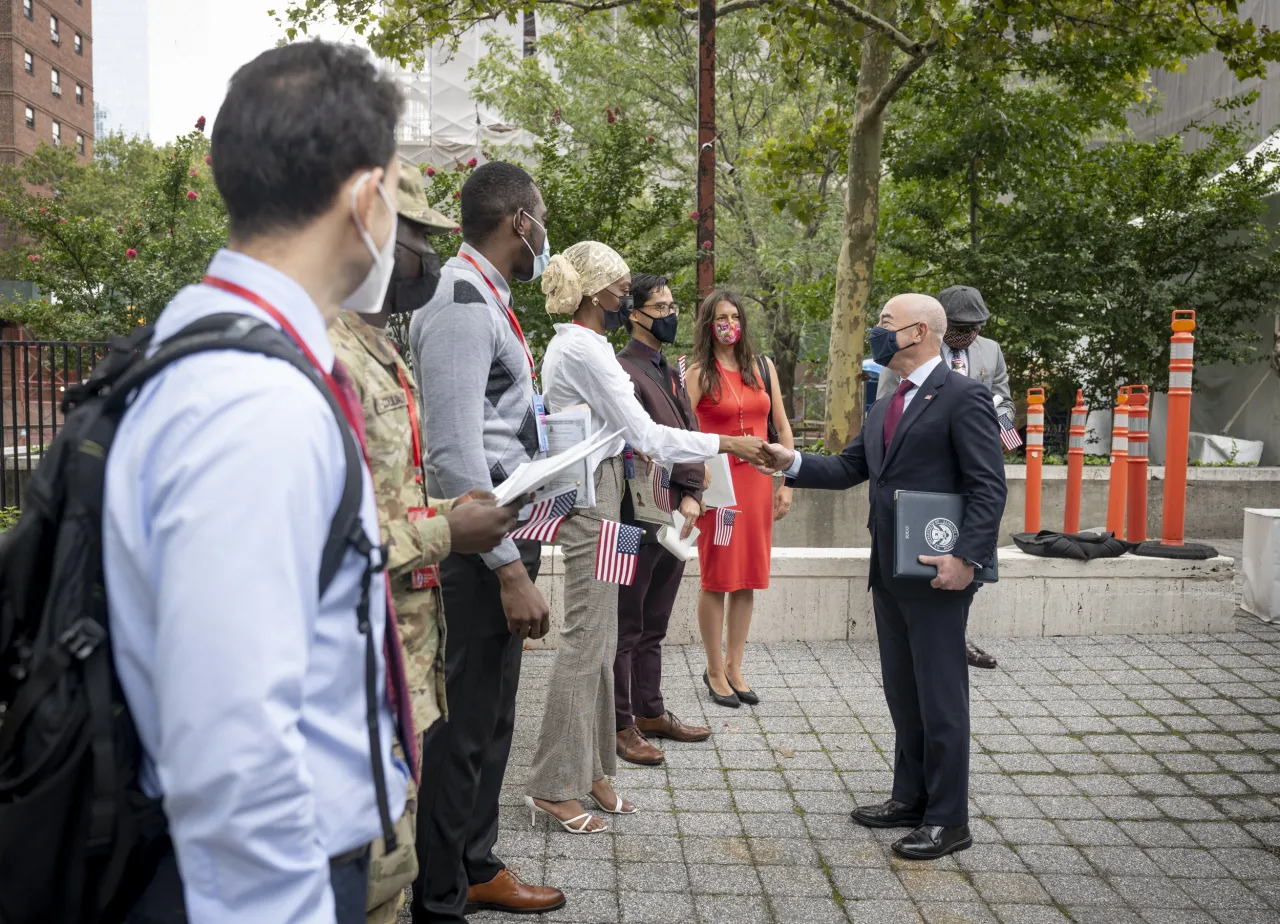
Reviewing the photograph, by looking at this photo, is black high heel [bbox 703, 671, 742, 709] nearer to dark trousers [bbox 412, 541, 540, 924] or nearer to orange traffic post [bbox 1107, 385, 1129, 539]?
dark trousers [bbox 412, 541, 540, 924]

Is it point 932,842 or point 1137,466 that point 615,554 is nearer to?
point 932,842

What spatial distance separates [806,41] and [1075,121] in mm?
3498

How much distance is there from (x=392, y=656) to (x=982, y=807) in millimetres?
3872

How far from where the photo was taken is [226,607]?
50.1 inches

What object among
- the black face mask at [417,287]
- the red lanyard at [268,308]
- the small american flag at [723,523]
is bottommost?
the small american flag at [723,523]

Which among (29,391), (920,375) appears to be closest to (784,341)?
(29,391)

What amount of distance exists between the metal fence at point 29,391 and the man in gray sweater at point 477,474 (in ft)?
15.8

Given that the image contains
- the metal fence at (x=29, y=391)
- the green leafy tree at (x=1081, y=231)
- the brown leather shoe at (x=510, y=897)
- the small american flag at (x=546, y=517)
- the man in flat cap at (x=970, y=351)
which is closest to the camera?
the small american flag at (x=546, y=517)

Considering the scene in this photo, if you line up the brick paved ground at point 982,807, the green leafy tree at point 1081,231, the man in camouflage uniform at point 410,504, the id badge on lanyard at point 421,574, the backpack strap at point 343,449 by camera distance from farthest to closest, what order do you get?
1. the green leafy tree at point 1081,231
2. the brick paved ground at point 982,807
3. the id badge on lanyard at point 421,574
4. the man in camouflage uniform at point 410,504
5. the backpack strap at point 343,449

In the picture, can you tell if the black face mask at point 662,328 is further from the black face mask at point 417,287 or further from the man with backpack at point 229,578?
the man with backpack at point 229,578

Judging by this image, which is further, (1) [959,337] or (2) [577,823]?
(1) [959,337]

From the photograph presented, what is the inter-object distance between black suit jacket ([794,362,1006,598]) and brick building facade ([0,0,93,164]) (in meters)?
66.0

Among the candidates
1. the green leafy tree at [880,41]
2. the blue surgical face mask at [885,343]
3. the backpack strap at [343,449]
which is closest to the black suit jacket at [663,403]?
the blue surgical face mask at [885,343]

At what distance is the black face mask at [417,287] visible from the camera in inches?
110
